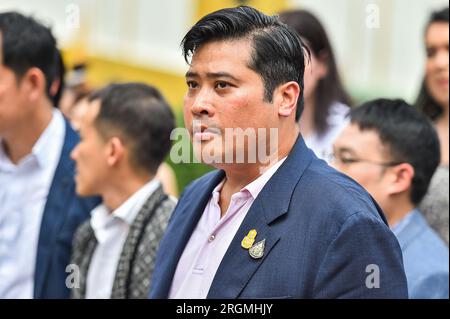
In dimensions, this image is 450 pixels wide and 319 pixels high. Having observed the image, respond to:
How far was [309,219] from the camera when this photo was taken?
9.09ft

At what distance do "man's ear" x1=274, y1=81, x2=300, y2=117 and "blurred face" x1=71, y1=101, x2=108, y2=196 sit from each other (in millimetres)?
1519

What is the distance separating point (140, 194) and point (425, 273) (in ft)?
4.29

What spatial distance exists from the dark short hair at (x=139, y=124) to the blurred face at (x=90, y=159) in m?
0.04

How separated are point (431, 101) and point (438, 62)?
220mm

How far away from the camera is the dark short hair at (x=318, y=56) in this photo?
5277 mm

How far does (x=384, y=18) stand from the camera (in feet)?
44.4

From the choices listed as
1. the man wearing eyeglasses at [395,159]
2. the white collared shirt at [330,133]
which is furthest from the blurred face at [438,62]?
the man wearing eyeglasses at [395,159]

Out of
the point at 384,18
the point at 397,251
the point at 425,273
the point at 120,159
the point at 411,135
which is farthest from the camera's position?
the point at 384,18

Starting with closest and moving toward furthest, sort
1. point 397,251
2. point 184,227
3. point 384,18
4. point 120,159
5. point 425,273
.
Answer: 1. point 397,251
2. point 184,227
3. point 425,273
4. point 120,159
5. point 384,18

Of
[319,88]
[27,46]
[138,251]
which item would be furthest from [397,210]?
[27,46]

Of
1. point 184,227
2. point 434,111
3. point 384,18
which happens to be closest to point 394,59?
point 384,18
